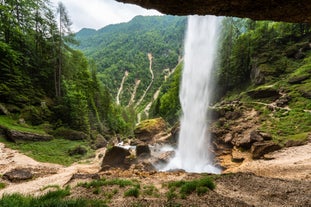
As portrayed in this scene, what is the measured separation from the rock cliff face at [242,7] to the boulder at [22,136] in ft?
61.1

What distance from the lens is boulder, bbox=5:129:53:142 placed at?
57.7 ft

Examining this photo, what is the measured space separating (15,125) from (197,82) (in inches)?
990

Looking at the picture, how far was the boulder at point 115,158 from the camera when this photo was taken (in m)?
16.4

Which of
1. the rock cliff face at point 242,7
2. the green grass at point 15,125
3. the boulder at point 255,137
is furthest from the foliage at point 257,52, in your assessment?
the green grass at point 15,125

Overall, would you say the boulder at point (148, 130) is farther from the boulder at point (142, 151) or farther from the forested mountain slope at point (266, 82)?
the boulder at point (142, 151)

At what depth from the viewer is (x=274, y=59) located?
30969 mm

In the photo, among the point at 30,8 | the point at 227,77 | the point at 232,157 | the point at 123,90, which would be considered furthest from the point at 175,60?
the point at 232,157

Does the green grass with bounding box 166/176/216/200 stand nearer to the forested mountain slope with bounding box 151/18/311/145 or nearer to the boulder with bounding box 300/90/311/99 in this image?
the forested mountain slope with bounding box 151/18/311/145

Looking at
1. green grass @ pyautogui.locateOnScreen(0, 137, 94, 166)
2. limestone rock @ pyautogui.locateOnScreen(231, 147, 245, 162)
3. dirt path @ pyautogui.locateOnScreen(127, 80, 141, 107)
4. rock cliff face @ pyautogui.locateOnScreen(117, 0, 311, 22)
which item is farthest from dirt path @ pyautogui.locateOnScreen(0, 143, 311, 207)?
dirt path @ pyautogui.locateOnScreen(127, 80, 141, 107)

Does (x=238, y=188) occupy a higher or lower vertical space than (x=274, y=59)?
lower

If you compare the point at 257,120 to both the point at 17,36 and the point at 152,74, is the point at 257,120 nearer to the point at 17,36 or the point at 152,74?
the point at 17,36

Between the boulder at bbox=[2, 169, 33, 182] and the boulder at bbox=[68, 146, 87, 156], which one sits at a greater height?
the boulder at bbox=[2, 169, 33, 182]

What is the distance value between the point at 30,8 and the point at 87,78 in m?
14.8

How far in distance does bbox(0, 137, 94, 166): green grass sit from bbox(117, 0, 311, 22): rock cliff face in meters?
16.4
